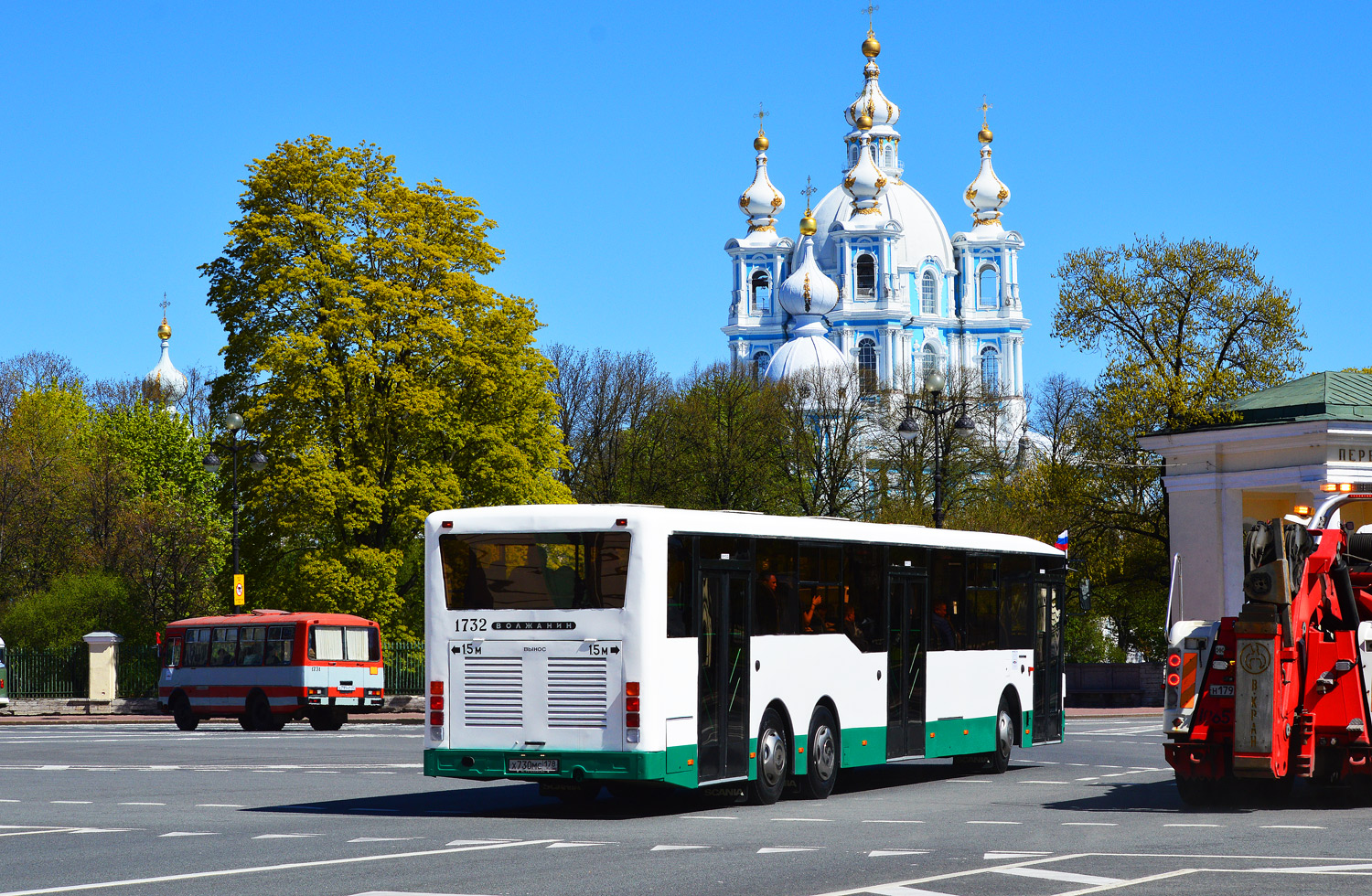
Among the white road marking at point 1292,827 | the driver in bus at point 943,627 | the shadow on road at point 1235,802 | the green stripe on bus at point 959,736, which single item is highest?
the driver in bus at point 943,627

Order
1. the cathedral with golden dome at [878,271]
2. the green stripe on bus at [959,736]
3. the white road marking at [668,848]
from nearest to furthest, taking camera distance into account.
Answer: the white road marking at [668,848], the green stripe on bus at [959,736], the cathedral with golden dome at [878,271]

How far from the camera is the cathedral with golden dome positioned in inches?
5012

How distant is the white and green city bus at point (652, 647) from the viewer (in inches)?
642

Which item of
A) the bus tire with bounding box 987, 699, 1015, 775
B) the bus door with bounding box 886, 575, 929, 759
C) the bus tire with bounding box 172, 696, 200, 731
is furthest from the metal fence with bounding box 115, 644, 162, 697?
the bus door with bounding box 886, 575, 929, 759

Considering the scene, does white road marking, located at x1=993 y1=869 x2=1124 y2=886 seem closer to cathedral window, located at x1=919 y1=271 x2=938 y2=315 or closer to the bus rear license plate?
the bus rear license plate

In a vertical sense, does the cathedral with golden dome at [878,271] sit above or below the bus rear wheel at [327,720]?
above

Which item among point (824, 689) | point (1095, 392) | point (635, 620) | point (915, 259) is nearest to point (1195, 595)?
point (1095, 392)

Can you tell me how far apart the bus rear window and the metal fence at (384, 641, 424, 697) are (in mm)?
28345

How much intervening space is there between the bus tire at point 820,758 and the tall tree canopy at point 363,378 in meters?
25.7

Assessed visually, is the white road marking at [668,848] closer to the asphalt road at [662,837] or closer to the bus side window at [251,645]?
the asphalt road at [662,837]

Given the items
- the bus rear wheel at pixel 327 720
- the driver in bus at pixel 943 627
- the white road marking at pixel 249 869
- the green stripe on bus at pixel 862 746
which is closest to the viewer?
the white road marking at pixel 249 869

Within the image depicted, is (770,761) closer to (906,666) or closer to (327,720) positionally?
(906,666)

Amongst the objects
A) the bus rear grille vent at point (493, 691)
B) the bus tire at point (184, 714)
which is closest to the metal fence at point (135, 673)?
the bus tire at point (184, 714)

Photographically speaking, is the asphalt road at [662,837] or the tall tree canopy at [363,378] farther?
the tall tree canopy at [363,378]
